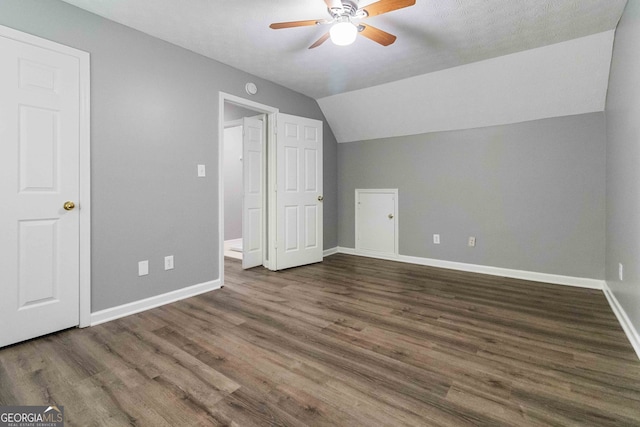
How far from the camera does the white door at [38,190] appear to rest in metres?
1.95

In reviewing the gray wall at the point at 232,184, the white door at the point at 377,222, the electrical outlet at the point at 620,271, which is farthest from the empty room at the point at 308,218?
the gray wall at the point at 232,184

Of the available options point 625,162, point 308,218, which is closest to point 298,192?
point 308,218

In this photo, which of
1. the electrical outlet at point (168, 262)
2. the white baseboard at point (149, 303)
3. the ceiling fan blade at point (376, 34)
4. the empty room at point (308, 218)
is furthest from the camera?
the electrical outlet at point (168, 262)

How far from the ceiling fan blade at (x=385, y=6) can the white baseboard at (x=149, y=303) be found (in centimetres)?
270

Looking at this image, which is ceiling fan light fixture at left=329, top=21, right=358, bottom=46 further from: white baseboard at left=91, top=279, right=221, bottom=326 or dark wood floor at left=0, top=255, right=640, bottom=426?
white baseboard at left=91, top=279, right=221, bottom=326

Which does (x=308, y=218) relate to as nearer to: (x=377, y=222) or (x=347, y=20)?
(x=377, y=222)

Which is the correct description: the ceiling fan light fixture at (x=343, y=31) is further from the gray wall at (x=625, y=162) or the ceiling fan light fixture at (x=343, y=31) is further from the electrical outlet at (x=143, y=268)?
the electrical outlet at (x=143, y=268)

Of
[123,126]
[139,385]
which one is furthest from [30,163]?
[139,385]

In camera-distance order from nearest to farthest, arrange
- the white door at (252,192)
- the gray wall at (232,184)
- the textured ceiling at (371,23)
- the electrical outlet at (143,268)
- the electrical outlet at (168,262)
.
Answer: the textured ceiling at (371,23)
the electrical outlet at (143,268)
the electrical outlet at (168,262)
the white door at (252,192)
the gray wall at (232,184)

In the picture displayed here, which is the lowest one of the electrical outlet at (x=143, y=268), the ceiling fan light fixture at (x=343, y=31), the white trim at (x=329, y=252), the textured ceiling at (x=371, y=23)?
the white trim at (x=329, y=252)

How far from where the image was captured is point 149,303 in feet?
8.72

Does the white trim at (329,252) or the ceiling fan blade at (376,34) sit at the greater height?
the ceiling fan blade at (376,34)

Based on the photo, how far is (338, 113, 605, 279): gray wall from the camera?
3.21 m

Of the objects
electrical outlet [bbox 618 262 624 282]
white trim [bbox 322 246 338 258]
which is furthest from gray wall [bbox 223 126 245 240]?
electrical outlet [bbox 618 262 624 282]
